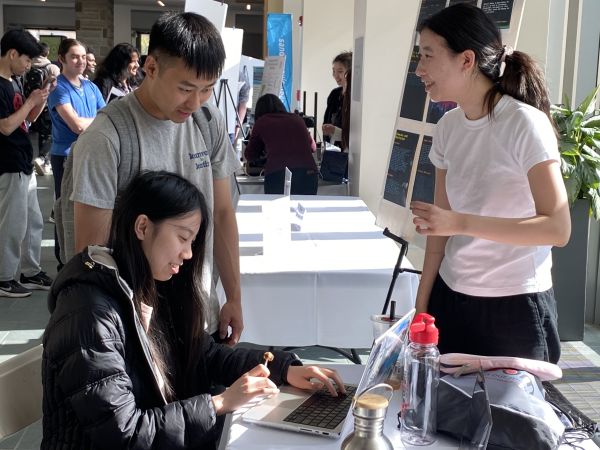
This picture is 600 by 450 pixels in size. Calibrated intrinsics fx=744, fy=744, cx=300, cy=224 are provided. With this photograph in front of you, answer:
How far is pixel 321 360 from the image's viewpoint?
3520mm

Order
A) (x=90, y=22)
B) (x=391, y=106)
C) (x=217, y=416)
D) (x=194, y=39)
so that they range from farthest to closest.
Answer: (x=90, y=22), (x=391, y=106), (x=194, y=39), (x=217, y=416)

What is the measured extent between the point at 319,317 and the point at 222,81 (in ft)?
9.68

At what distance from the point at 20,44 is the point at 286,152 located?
69.9 inches

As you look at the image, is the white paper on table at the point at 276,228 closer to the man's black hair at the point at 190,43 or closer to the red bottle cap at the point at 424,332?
the man's black hair at the point at 190,43

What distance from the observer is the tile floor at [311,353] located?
9.26ft

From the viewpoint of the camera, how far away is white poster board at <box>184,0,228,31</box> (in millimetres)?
3775

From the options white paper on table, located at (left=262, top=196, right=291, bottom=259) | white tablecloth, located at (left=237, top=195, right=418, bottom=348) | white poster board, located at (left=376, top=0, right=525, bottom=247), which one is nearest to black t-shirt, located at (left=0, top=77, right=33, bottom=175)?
white paper on table, located at (left=262, top=196, right=291, bottom=259)

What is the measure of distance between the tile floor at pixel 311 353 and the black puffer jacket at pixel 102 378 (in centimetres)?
150

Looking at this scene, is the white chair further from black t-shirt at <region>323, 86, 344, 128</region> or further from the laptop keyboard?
black t-shirt at <region>323, 86, 344, 128</region>

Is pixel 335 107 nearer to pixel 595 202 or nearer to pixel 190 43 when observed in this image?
pixel 595 202

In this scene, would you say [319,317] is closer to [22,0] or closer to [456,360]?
[456,360]

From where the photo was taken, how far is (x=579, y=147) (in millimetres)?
3580

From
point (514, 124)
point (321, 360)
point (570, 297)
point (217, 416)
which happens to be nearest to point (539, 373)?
point (514, 124)

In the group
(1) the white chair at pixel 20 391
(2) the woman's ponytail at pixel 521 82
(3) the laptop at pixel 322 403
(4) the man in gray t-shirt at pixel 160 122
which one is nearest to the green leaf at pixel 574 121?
(2) the woman's ponytail at pixel 521 82
